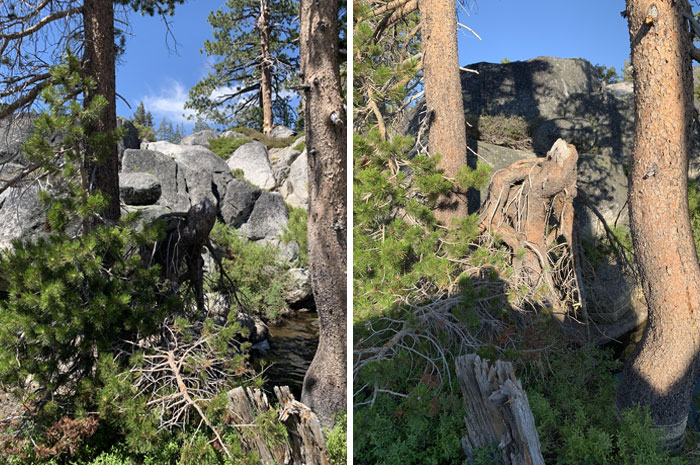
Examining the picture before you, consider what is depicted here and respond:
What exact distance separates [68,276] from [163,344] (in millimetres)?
978

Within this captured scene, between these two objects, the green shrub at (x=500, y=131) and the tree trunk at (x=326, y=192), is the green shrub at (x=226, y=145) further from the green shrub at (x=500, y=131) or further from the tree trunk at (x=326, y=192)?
Answer: the tree trunk at (x=326, y=192)

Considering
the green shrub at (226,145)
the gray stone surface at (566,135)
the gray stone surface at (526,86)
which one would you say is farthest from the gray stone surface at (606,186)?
the green shrub at (226,145)

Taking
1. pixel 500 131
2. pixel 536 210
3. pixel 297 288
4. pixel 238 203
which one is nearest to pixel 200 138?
pixel 238 203

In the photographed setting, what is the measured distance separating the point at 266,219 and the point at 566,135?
683 centimetres

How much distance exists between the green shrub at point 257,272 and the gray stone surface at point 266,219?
4.63 feet

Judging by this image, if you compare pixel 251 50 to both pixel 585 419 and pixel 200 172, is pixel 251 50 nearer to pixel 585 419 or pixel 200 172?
pixel 200 172

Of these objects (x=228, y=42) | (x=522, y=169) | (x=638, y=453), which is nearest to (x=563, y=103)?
(x=522, y=169)

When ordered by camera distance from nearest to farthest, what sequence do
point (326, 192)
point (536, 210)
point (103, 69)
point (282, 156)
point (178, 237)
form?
point (326, 192), point (103, 69), point (178, 237), point (536, 210), point (282, 156)

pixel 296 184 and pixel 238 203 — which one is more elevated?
pixel 296 184

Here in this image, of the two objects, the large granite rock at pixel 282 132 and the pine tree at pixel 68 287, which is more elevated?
the large granite rock at pixel 282 132

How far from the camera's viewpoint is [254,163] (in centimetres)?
1497

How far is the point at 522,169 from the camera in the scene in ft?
16.5

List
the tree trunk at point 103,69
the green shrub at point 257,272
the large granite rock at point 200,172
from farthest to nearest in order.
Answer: the large granite rock at point 200,172
the green shrub at point 257,272
the tree trunk at point 103,69

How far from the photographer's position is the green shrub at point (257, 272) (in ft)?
30.2
